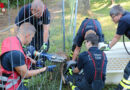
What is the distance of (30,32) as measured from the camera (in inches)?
83.5

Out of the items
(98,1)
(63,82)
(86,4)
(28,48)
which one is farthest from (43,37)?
(98,1)

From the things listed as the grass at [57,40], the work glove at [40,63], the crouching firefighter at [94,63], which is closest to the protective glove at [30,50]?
the work glove at [40,63]

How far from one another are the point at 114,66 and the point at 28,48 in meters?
1.98

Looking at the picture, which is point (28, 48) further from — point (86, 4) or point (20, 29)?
point (86, 4)

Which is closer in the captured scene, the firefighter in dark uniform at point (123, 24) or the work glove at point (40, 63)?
the firefighter in dark uniform at point (123, 24)

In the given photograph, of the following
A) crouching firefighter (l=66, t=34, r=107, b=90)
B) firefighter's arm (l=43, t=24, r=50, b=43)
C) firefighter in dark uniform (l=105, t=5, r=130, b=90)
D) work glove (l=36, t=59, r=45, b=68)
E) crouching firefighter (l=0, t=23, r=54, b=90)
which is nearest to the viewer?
crouching firefighter (l=0, t=23, r=54, b=90)

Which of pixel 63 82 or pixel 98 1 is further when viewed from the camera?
pixel 98 1

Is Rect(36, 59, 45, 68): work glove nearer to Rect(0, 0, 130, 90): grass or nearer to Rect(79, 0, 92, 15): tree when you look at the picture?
Rect(0, 0, 130, 90): grass

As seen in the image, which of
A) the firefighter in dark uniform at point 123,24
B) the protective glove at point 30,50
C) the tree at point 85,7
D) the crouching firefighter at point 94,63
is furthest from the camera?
the tree at point 85,7

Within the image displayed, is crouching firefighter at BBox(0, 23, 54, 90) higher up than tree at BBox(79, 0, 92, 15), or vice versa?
tree at BBox(79, 0, 92, 15)

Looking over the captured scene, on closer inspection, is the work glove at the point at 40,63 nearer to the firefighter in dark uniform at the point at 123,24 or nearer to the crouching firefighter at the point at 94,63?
the crouching firefighter at the point at 94,63

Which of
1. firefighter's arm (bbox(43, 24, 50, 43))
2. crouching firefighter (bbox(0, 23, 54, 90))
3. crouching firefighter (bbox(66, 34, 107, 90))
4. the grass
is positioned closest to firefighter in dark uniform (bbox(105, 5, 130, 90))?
crouching firefighter (bbox(66, 34, 107, 90))

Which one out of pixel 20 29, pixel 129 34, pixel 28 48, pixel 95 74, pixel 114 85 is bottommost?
pixel 114 85

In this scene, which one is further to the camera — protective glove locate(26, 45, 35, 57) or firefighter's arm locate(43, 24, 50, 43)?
firefighter's arm locate(43, 24, 50, 43)
